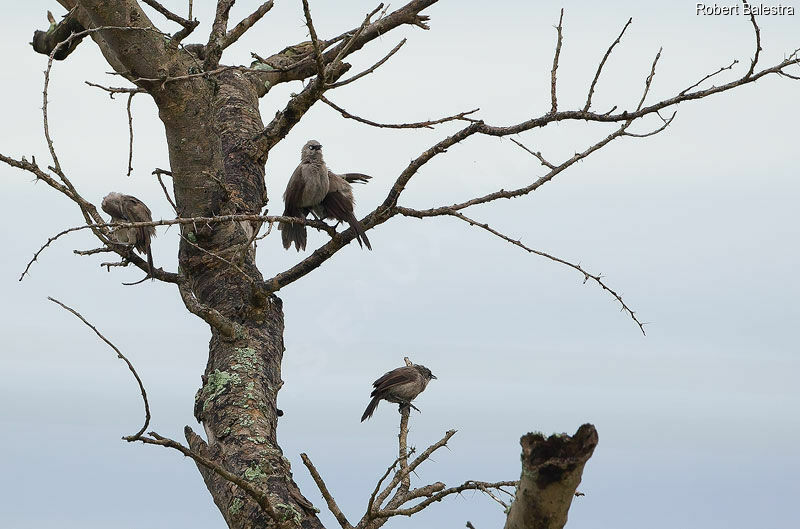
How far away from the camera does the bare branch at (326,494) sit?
11.8 feet

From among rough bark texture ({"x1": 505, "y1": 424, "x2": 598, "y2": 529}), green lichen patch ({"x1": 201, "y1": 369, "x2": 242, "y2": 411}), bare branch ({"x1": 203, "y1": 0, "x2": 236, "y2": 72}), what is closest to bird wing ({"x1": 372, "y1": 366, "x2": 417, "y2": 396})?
green lichen patch ({"x1": 201, "y1": 369, "x2": 242, "y2": 411})

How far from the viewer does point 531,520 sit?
2.18 meters

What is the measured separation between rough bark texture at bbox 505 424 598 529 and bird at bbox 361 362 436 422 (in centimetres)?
541

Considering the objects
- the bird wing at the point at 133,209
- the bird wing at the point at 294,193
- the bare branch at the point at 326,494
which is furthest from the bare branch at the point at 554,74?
the bird wing at the point at 133,209

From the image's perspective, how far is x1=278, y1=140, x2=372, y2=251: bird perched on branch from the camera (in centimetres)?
631

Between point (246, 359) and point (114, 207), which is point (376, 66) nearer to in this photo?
point (246, 359)

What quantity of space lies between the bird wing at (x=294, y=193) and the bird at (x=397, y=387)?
1.94 metres

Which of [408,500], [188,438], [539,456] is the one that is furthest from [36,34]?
[539,456]

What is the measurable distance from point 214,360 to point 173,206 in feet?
3.02

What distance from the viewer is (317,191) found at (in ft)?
21.0

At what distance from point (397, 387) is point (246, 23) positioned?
11.6 feet

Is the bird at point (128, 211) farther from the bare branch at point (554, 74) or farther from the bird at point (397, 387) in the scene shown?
the bare branch at point (554, 74)

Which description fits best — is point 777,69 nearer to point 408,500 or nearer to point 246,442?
point 408,500

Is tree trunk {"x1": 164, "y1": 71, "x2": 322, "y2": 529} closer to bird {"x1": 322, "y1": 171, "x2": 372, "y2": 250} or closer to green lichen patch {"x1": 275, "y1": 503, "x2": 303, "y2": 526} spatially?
green lichen patch {"x1": 275, "y1": 503, "x2": 303, "y2": 526}
